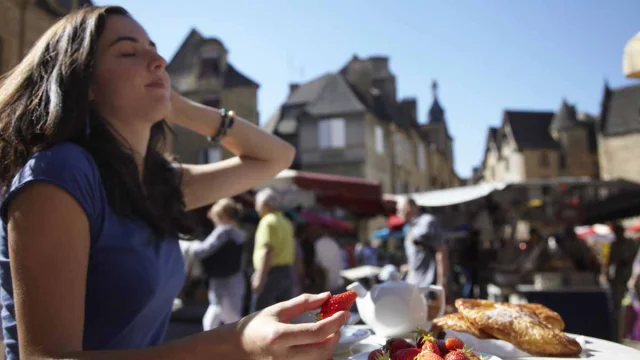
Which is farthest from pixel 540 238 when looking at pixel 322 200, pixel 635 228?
pixel 635 228

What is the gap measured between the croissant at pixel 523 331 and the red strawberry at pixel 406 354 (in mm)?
463

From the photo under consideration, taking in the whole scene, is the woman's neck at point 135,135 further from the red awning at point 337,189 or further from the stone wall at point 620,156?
the stone wall at point 620,156

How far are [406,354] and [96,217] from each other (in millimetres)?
742

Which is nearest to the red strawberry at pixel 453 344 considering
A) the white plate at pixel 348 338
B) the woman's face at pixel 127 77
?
the white plate at pixel 348 338

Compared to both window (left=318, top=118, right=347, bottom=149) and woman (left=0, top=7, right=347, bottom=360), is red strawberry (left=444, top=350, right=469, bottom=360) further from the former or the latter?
window (left=318, top=118, right=347, bottom=149)

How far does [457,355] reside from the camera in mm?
1063

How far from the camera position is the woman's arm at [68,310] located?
79 cm

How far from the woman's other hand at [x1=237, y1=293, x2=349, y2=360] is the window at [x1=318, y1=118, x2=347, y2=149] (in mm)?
29062

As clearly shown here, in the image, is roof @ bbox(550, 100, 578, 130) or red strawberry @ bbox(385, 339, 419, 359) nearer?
red strawberry @ bbox(385, 339, 419, 359)

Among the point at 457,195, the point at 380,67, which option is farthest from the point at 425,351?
the point at 380,67

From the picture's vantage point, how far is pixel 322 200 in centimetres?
1016

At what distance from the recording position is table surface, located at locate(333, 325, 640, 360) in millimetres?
1351

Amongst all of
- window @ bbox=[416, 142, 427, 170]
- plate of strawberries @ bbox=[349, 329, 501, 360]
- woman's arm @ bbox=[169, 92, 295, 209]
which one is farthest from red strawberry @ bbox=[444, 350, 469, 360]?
window @ bbox=[416, 142, 427, 170]

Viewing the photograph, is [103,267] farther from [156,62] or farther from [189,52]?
[189,52]
